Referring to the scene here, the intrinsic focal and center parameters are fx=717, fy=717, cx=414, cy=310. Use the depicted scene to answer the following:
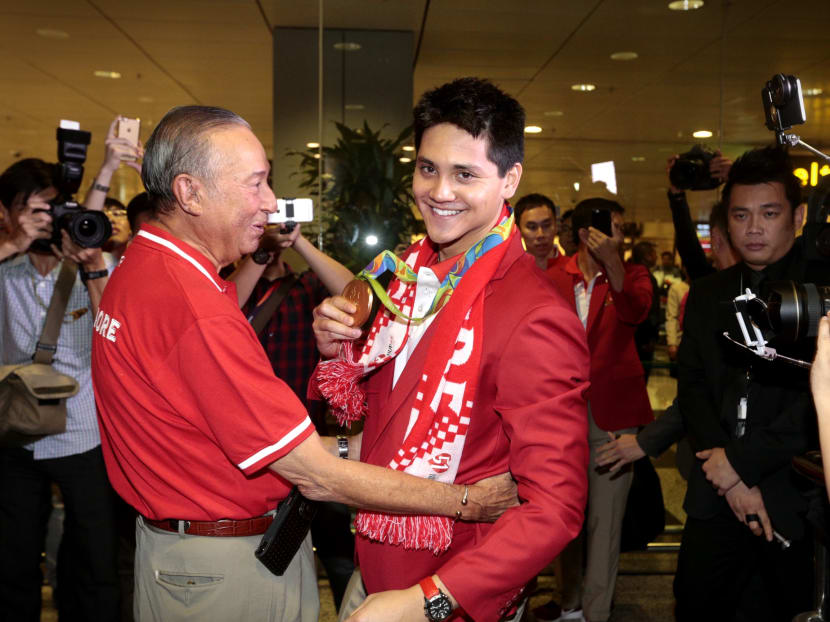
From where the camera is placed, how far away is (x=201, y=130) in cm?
151

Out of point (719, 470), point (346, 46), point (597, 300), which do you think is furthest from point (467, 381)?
point (346, 46)

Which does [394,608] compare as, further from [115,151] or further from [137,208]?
[137,208]

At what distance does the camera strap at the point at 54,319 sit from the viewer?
2701mm

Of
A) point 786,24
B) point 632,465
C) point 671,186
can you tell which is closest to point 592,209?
point 671,186

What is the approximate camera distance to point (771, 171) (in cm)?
244

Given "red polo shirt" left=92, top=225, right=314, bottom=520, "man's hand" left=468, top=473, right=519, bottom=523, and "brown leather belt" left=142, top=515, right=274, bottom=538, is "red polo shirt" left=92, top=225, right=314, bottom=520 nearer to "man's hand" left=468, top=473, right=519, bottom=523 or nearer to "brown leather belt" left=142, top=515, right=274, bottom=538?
"brown leather belt" left=142, top=515, right=274, bottom=538

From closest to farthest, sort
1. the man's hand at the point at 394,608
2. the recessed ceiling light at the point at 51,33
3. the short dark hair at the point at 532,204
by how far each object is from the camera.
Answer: the man's hand at the point at 394,608 → the short dark hair at the point at 532,204 → the recessed ceiling light at the point at 51,33

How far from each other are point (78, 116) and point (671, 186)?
622 cm

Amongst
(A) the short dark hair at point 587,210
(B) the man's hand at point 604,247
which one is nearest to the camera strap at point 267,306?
(B) the man's hand at point 604,247

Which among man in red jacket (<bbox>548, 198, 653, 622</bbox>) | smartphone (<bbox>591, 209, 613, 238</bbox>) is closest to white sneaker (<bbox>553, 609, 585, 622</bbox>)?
man in red jacket (<bbox>548, 198, 653, 622</bbox>)

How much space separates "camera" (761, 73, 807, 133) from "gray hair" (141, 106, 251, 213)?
1.24 meters

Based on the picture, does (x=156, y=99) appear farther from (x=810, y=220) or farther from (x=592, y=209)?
(x=810, y=220)

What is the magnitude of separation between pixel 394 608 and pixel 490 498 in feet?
1.05

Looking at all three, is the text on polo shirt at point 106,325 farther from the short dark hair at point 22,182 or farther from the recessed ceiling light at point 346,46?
the recessed ceiling light at point 346,46
